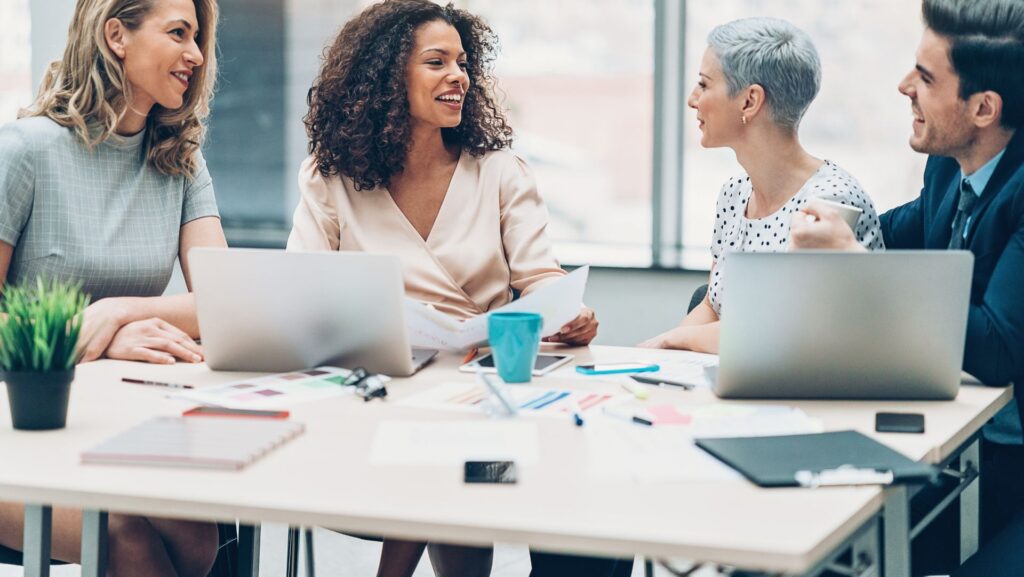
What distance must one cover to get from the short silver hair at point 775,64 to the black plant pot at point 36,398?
4.70 feet

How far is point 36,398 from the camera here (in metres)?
1.44

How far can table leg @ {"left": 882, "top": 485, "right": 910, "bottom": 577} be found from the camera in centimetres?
133

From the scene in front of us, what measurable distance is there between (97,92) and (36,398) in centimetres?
98

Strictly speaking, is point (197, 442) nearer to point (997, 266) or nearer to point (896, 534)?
point (896, 534)

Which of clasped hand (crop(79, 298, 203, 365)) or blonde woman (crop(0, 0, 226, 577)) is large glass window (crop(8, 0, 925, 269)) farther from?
clasped hand (crop(79, 298, 203, 365))

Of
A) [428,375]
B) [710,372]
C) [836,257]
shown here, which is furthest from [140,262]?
[836,257]

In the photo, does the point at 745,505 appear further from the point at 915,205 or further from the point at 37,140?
the point at 37,140

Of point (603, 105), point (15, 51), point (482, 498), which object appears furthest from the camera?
point (15, 51)

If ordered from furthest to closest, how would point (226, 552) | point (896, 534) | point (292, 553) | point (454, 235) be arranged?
1. point (454, 235)
2. point (292, 553)
3. point (226, 552)
4. point (896, 534)

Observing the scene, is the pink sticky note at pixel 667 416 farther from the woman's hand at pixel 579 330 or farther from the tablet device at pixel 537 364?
the woman's hand at pixel 579 330

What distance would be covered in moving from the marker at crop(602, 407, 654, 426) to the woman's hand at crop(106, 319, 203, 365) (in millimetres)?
763

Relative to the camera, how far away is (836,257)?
154cm

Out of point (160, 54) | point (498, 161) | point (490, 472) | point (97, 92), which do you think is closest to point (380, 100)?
point (498, 161)

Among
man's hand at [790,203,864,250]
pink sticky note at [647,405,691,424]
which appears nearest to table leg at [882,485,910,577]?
pink sticky note at [647,405,691,424]
